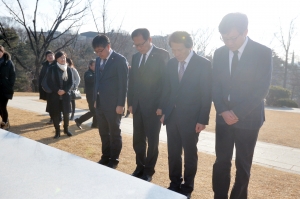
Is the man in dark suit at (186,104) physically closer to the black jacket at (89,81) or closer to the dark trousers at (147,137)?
the dark trousers at (147,137)

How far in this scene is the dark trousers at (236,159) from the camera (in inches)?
99.4

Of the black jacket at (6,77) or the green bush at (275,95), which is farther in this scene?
the green bush at (275,95)

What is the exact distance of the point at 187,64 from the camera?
9.64ft

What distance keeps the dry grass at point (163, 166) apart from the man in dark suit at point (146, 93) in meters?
0.36

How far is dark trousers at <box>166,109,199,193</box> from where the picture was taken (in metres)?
2.96

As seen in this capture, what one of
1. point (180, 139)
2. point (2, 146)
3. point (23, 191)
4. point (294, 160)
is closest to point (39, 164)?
point (23, 191)

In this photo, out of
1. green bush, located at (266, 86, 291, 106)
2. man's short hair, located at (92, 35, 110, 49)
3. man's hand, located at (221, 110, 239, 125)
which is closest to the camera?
man's hand, located at (221, 110, 239, 125)

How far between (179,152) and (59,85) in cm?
325

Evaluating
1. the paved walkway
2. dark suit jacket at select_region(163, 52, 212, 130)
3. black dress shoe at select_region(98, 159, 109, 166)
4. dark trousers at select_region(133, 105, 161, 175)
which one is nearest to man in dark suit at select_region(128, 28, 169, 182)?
dark trousers at select_region(133, 105, 161, 175)

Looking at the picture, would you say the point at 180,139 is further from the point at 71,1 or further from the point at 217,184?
the point at 71,1

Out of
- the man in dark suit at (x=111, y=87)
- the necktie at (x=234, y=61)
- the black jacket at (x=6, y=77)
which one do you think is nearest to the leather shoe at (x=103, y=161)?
the man in dark suit at (x=111, y=87)

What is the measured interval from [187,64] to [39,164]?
181cm

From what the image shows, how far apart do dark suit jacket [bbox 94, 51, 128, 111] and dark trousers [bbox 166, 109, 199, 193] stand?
3.08 ft

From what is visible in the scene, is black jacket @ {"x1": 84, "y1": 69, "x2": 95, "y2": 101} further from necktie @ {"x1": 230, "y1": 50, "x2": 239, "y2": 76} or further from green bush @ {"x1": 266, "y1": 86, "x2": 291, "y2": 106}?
green bush @ {"x1": 266, "y1": 86, "x2": 291, "y2": 106}
